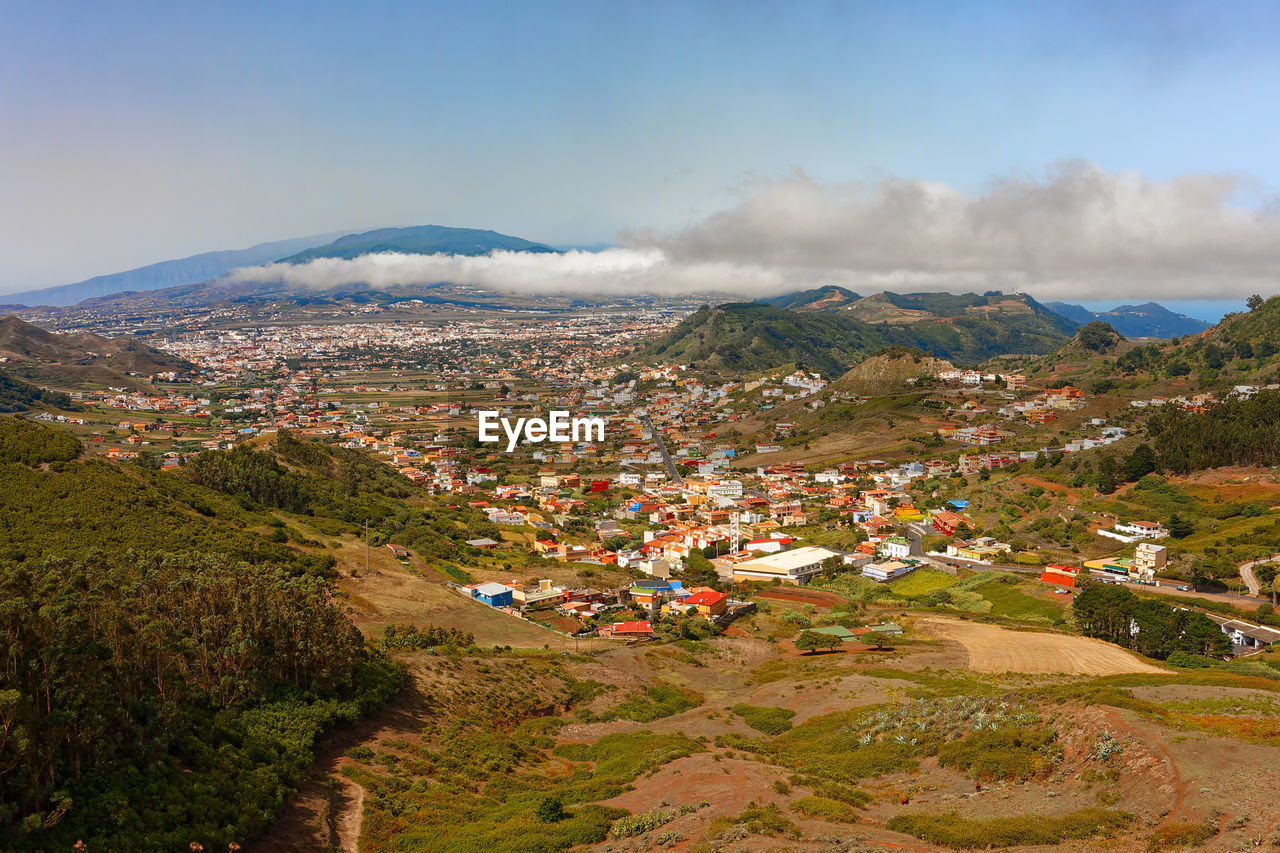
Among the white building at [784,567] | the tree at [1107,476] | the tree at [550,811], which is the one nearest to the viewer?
the tree at [550,811]

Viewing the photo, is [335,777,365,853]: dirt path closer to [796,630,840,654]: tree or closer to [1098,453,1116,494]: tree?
[796,630,840,654]: tree

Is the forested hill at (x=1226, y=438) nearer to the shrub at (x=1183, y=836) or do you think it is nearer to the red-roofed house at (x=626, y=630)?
the red-roofed house at (x=626, y=630)

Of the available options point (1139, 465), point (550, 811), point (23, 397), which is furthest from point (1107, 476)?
point (23, 397)

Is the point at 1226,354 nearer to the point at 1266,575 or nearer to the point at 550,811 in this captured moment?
the point at 1266,575

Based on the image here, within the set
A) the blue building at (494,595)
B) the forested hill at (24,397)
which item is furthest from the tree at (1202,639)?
the forested hill at (24,397)

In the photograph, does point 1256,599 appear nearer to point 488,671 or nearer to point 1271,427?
point 1271,427

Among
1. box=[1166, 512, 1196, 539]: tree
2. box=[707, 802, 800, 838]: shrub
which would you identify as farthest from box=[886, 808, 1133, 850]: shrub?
box=[1166, 512, 1196, 539]: tree

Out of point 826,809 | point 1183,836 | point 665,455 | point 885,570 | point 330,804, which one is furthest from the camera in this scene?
point 665,455
